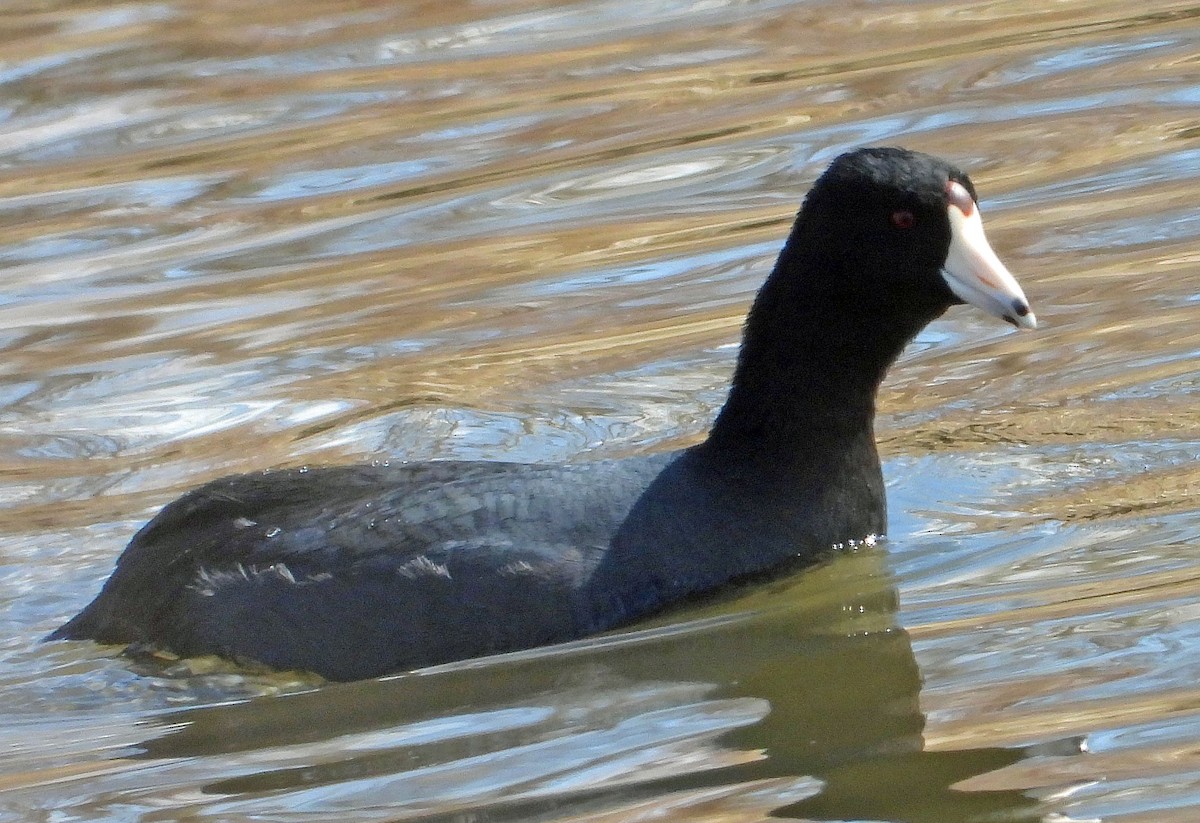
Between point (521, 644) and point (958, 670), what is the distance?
1052 millimetres

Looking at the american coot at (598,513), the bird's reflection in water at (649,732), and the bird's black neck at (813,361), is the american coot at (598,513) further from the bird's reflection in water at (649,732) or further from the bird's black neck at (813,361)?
the bird's reflection in water at (649,732)

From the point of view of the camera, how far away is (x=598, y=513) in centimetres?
524

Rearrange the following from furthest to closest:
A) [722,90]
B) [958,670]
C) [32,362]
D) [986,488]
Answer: [722,90], [32,362], [986,488], [958,670]

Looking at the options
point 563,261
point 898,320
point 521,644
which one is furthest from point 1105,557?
point 563,261

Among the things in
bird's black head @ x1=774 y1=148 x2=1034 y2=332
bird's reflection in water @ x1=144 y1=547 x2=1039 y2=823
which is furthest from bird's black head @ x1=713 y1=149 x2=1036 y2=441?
bird's reflection in water @ x1=144 y1=547 x2=1039 y2=823

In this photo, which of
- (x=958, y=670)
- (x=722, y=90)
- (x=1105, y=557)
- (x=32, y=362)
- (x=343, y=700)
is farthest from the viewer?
(x=722, y=90)

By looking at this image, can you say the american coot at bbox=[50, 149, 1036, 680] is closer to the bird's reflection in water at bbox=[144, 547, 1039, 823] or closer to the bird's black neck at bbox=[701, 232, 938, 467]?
the bird's black neck at bbox=[701, 232, 938, 467]

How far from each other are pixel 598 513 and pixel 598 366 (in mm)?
2311

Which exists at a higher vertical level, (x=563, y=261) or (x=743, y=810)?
(x=563, y=261)

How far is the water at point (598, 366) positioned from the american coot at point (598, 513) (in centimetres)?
12

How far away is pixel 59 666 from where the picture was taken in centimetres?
553

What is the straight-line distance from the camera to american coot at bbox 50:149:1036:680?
16.6 ft

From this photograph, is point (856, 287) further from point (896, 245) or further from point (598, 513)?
point (598, 513)

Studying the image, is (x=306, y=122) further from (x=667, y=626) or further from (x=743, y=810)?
(x=743, y=810)
